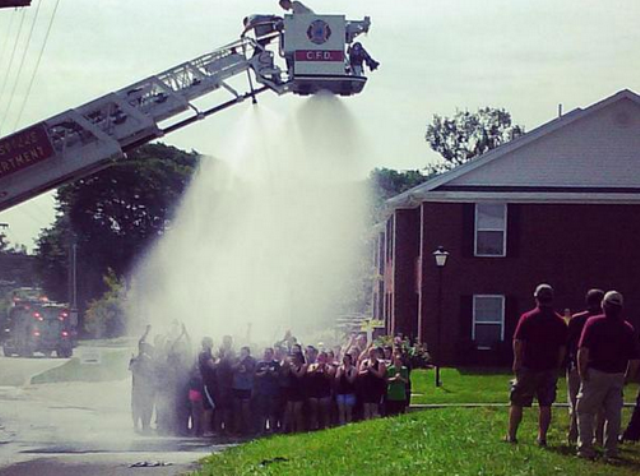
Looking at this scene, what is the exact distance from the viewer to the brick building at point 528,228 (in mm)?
32812

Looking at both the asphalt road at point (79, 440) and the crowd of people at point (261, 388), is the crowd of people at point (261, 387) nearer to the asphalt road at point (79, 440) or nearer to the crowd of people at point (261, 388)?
the crowd of people at point (261, 388)

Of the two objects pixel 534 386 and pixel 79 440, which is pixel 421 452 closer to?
pixel 534 386

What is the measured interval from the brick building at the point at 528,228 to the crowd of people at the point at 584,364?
63.8ft

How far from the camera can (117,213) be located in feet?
235

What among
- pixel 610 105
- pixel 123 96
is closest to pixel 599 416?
pixel 123 96

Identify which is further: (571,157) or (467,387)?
(571,157)

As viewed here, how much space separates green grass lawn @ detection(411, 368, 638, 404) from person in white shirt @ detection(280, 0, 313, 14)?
782 cm

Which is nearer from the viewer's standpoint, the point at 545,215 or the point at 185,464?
the point at 185,464

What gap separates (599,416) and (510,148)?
21.3 meters

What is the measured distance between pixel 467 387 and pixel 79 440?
10666 mm

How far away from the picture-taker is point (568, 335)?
42.3ft

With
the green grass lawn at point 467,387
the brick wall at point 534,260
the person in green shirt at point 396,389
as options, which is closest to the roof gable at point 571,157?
the brick wall at point 534,260

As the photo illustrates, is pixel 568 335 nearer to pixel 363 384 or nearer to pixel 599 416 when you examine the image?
pixel 599 416

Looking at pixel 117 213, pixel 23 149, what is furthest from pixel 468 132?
pixel 23 149
